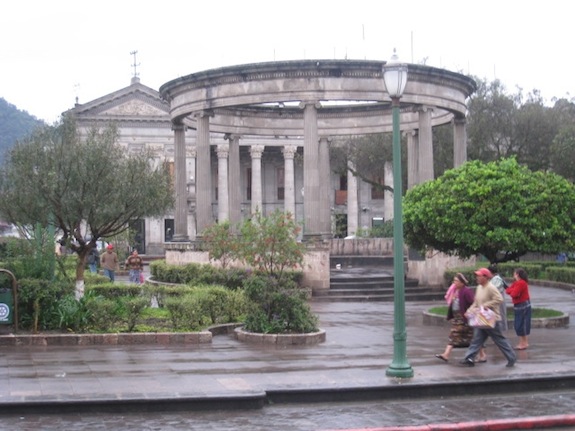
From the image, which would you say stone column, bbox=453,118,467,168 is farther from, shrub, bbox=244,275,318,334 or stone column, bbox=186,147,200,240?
stone column, bbox=186,147,200,240

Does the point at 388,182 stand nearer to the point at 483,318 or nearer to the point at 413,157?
the point at 413,157

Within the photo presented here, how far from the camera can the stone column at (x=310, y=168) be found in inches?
1234

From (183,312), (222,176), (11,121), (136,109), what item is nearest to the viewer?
(183,312)

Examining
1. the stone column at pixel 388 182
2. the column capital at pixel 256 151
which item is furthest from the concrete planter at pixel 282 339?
the column capital at pixel 256 151

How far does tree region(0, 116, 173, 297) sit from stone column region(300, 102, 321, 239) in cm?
1057

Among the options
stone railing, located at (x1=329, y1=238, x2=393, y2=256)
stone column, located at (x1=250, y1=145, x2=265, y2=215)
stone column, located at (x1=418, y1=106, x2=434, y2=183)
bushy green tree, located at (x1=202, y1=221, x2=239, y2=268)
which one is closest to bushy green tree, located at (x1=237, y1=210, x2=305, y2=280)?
bushy green tree, located at (x1=202, y1=221, x2=239, y2=268)

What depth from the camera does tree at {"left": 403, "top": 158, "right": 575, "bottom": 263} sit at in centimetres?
2288

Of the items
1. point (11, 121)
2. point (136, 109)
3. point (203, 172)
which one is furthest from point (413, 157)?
point (11, 121)

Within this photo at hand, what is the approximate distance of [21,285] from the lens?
59.8 ft

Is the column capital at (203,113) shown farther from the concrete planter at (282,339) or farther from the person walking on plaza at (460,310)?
the person walking on plaza at (460,310)

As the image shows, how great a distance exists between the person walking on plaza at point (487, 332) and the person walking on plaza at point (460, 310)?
823 millimetres

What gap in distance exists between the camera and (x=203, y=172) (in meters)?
33.7

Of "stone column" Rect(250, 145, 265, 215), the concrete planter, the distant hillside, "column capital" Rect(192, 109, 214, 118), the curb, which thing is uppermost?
the distant hillside

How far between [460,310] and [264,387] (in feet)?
15.8
